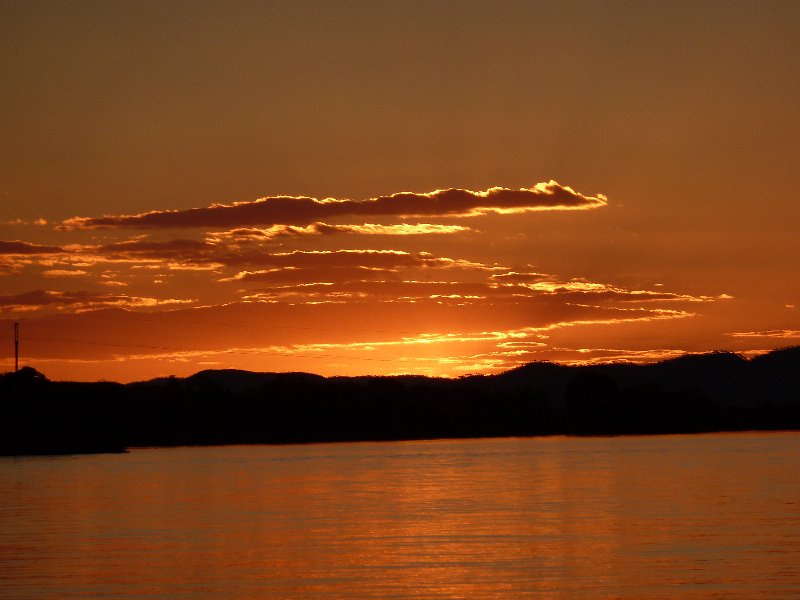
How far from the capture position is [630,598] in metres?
37.3

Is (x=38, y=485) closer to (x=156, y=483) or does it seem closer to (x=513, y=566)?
(x=156, y=483)

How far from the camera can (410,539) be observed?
53.1 m

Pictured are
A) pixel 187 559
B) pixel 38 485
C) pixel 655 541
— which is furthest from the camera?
pixel 38 485

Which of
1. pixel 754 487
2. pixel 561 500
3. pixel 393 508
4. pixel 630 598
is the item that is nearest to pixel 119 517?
pixel 393 508

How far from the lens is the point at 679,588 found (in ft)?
127

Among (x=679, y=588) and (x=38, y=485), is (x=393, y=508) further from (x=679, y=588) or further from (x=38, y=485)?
(x=38, y=485)

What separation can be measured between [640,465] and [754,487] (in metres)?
45.5

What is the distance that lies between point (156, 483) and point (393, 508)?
40.5 metres

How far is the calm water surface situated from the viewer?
4000 centimetres

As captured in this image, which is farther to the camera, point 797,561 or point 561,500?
point 561,500

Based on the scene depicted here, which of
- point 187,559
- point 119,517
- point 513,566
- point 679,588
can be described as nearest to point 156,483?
point 119,517

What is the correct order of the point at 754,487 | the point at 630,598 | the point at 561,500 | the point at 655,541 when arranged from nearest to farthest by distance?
the point at 630,598 → the point at 655,541 → the point at 561,500 → the point at 754,487

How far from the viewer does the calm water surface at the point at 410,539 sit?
40.0 metres

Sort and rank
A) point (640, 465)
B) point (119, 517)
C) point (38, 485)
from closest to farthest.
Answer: point (119, 517)
point (38, 485)
point (640, 465)
